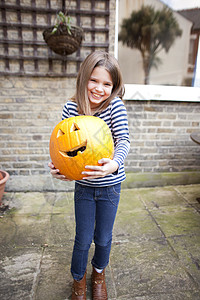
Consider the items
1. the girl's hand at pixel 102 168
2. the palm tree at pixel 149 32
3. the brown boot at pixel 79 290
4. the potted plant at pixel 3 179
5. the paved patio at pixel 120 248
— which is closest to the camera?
the girl's hand at pixel 102 168

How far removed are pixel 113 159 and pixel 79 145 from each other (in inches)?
8.8

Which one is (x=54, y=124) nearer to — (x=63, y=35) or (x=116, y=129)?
(x=63, y=35)

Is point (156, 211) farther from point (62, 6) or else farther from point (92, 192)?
point (62, 6)

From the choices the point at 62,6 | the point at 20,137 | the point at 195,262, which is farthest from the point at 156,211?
the point at 62,6

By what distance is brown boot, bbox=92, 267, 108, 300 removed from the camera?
1531 millimetres

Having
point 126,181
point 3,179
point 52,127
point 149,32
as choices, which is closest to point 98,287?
point 3,179

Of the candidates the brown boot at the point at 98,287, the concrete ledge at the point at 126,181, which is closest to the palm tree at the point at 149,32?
the concrete ledge at the point at 126,181

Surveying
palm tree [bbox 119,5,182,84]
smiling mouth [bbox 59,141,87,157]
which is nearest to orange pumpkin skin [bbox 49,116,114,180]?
smiling mouth [bbox 59,141,87,157]

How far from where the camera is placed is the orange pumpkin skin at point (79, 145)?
1.15 metres

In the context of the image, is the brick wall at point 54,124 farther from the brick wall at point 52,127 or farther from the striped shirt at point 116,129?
the striped shirt at point 116,129

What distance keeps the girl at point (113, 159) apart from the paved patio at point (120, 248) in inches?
15.7

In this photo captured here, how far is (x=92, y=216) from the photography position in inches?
54.7

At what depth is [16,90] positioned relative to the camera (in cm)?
293

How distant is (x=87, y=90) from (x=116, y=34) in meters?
2.15
